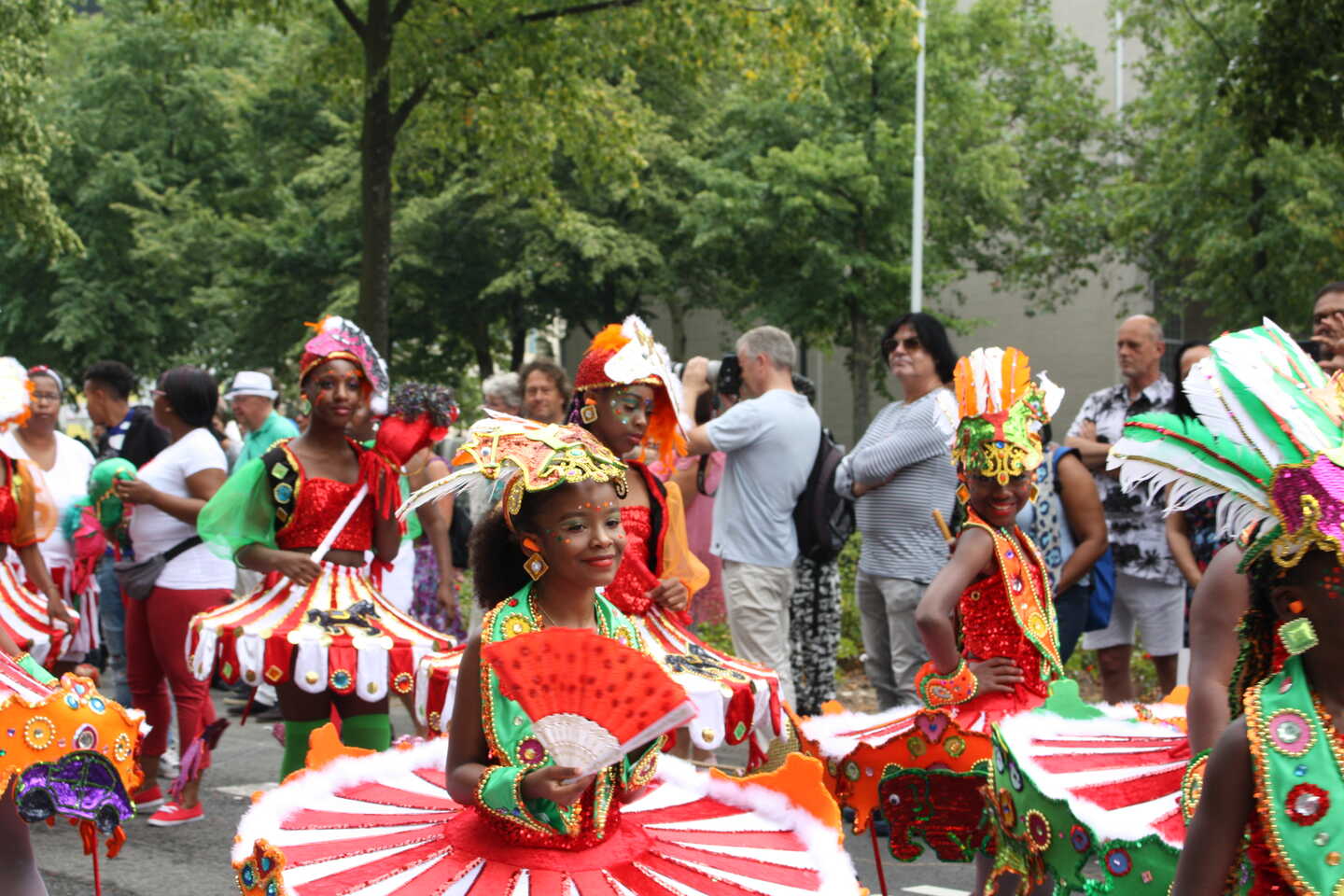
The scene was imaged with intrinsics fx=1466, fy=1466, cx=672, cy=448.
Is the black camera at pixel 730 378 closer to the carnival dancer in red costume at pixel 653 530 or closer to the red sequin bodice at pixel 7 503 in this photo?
the carnival dancer in red costume at pixel 653 530

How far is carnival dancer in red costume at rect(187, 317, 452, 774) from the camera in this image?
568 cm

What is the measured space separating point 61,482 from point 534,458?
5.30 m

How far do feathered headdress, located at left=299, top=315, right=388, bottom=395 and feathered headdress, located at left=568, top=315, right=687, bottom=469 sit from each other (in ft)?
3.84

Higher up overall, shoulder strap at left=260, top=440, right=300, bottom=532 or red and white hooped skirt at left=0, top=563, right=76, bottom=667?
shoulder strap at left=260, top=440, right=300, bottom=532

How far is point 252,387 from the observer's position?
388 inches

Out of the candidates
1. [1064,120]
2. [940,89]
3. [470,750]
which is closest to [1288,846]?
[470,750]

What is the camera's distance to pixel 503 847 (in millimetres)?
3254

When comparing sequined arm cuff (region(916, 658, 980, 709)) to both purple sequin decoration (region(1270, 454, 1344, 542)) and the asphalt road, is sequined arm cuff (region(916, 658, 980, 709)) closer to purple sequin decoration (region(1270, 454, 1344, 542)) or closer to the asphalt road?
the asphalt road

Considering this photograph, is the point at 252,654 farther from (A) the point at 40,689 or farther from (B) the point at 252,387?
(B) the point at 252,387

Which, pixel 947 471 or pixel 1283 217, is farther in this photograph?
pixel 1283 217

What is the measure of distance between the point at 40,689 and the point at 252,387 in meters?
6.02

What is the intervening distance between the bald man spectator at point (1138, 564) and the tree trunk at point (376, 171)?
7.88 m

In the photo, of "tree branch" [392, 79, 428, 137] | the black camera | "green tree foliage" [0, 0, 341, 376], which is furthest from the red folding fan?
"green tree foliage" [0, 0, 341, 376]

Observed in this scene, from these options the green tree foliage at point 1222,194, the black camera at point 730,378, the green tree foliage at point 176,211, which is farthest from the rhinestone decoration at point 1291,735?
the green tree foliage at point 176,211
